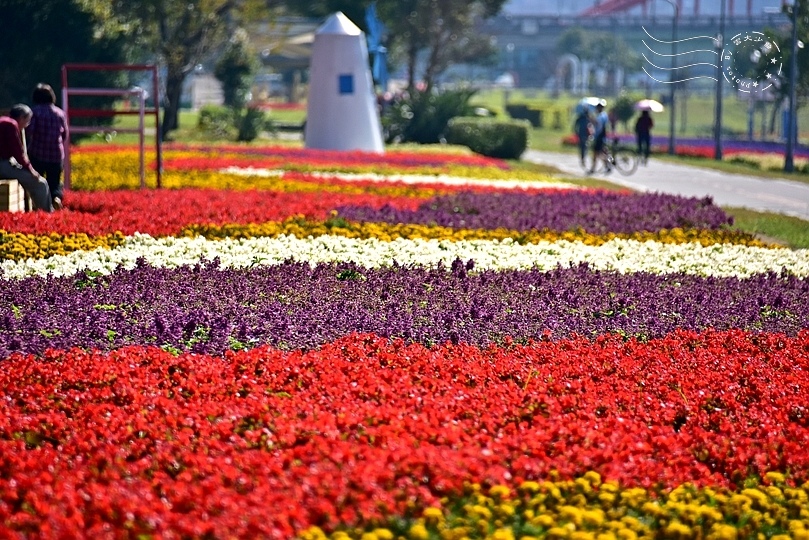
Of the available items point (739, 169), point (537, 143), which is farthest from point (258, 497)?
point (537, 143)

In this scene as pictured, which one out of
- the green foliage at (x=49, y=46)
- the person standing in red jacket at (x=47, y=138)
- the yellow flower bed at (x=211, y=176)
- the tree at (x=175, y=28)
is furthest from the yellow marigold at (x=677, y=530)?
the tree at (x=175, y=28)

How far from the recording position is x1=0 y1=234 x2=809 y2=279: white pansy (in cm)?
1106

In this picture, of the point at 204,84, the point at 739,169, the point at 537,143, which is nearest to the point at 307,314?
the point at 739,169

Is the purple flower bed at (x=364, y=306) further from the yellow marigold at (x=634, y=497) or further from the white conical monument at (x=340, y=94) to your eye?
the white conical monument at (x=340, y=94)

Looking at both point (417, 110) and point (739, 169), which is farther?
point (417, 110)

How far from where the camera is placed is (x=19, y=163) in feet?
47.3

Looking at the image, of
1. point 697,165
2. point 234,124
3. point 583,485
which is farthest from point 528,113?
point 583,485

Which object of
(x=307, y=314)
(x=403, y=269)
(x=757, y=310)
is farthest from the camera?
(x=403, y=269)

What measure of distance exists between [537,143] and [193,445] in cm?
4872

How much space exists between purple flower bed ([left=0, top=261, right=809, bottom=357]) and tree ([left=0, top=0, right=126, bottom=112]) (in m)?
24.3

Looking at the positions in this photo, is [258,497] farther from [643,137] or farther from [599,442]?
[643,137]

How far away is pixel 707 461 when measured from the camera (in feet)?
19.1

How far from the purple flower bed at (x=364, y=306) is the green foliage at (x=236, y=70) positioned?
38366 millimetres

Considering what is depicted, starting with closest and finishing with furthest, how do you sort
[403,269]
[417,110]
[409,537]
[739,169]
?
[409,537] < [403,269] < [739,169] < [417,110]
